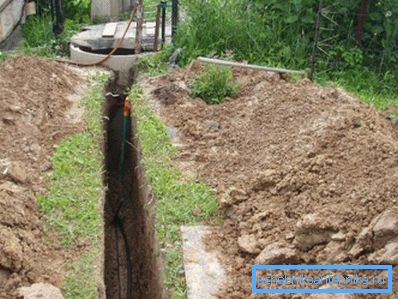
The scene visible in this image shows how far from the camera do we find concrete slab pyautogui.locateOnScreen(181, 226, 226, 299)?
14.5 feet

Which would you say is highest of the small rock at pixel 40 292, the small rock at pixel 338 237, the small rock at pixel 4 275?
the small rock at pixel 338 237

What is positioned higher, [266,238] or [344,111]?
[344,111]

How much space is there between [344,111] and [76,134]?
9.13 feet

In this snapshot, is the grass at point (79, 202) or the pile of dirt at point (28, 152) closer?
the pile of dirt at point (28, 152)

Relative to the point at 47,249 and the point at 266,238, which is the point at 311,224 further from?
the point at 47,249

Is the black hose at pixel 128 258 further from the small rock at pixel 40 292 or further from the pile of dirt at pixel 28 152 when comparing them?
the small rock at pixel 40 292

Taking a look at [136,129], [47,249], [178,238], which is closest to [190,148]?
[136,129]

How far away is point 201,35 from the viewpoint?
8.74 m

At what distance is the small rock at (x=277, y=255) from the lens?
175 inches

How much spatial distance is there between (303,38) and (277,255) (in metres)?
4.79

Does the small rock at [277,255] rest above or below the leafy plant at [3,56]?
below

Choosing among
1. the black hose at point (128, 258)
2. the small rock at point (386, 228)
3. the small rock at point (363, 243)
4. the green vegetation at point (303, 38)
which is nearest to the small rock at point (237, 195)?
the small rock at point (363, 243)

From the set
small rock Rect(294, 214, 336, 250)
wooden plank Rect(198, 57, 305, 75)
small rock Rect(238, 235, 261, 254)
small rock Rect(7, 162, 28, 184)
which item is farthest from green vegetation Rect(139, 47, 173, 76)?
small rock Rect(294, 214, 336, 250)

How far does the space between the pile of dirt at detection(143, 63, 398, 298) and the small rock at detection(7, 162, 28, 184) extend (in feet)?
5.11
